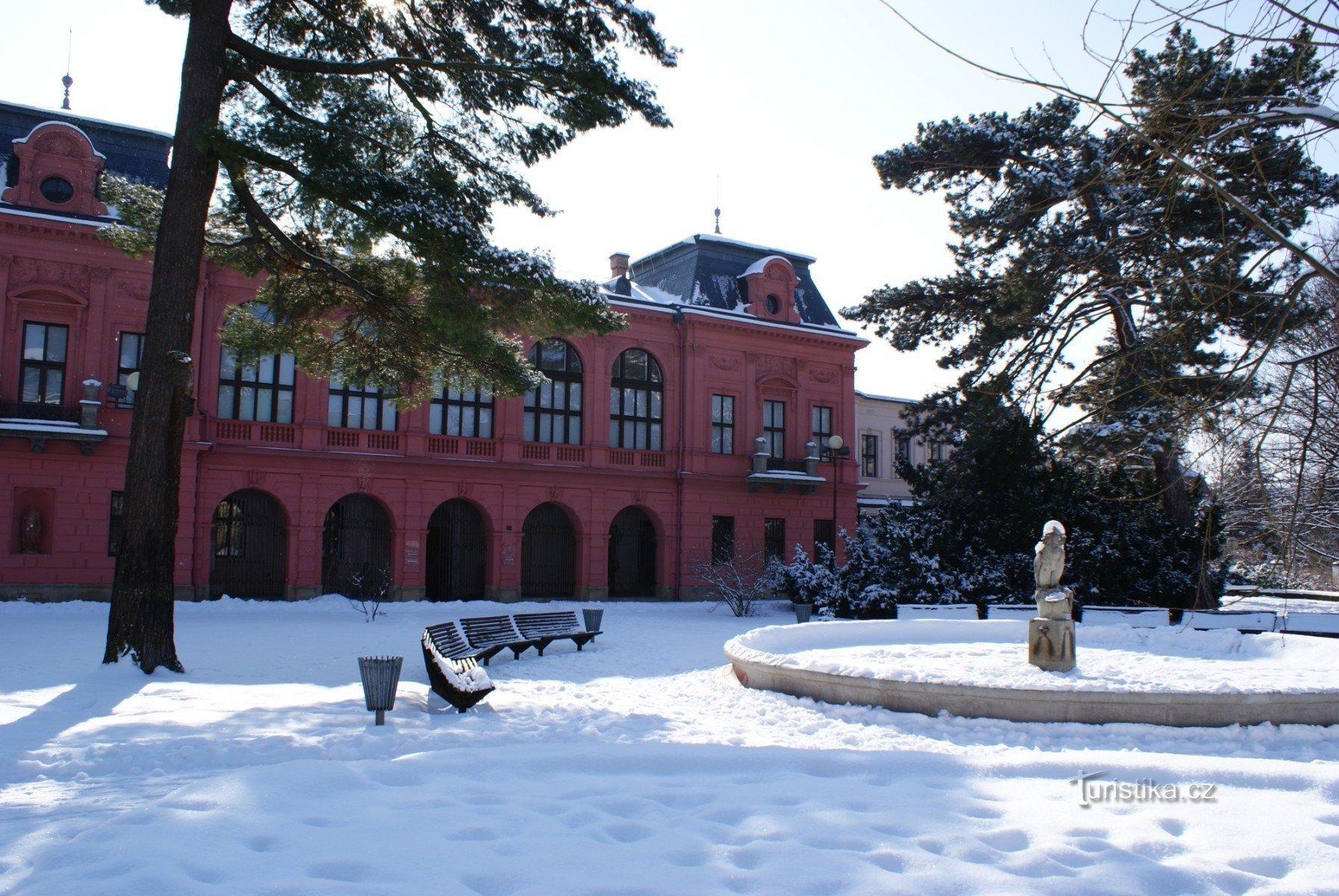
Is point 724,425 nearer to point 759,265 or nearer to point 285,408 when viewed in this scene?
point 759,265

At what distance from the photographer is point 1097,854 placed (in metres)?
5.05

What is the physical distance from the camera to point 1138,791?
6305 millimetres

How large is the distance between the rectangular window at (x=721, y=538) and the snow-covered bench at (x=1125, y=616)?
1489 cm

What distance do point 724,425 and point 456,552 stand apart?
10476 mm

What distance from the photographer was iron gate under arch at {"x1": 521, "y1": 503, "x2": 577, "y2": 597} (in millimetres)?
32812

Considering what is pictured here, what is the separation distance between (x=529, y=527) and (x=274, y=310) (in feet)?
59.5

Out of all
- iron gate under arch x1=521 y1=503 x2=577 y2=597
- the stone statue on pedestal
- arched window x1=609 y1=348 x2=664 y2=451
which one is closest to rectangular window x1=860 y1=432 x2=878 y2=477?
arched window x1=609 y1=348 x2=664 y2=451

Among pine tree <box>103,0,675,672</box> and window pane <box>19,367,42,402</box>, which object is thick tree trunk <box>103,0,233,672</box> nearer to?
pine tree <box>103,0,675,672</box>

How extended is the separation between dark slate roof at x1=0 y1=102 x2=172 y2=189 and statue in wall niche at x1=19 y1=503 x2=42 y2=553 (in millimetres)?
8804

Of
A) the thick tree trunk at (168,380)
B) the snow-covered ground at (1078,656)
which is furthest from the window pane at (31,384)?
the snow-covered ground at (1078,656)

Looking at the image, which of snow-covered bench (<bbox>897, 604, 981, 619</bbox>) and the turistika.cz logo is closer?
the turistika.cz logo

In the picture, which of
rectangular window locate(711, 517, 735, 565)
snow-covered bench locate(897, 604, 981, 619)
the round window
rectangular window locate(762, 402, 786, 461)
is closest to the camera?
snow-covered bench locate(897, 604, 981, 619)

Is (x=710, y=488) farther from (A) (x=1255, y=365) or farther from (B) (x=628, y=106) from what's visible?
(A) (x=1255, y=365)

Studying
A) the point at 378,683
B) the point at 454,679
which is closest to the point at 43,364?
the point at 454,679
